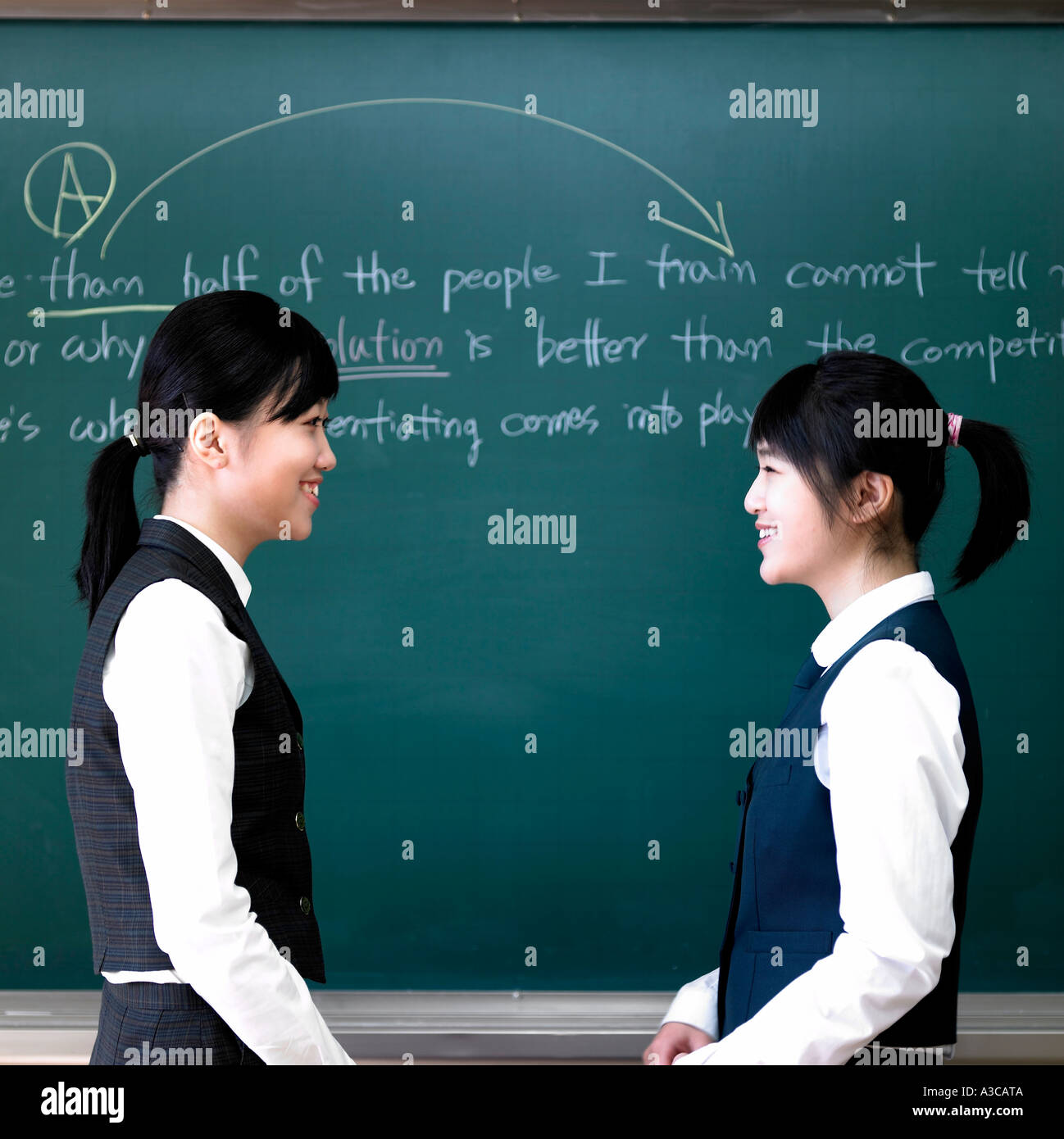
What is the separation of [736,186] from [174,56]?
3.92ft

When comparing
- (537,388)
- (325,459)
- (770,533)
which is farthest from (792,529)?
(537,388)

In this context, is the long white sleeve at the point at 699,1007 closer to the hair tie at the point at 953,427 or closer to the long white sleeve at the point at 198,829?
the long white sleeve at the point at 198,829

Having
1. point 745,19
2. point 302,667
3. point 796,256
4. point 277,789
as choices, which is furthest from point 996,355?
point 277,789

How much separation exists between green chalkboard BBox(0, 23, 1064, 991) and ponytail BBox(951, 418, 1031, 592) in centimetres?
96

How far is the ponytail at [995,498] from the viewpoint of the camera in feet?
Result: 3.67

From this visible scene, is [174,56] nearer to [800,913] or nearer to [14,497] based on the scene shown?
[14,497]

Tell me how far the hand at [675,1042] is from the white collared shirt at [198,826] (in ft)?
1.32

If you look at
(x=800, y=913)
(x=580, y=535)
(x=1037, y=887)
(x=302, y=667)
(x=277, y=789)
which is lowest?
(x=1037, y=887)

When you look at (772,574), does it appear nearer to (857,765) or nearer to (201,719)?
(857,765)

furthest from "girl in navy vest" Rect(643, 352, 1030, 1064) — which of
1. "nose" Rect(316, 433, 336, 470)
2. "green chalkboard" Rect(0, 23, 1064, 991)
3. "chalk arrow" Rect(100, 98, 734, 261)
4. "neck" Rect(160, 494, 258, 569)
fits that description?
"chalk arrow" Rect(100, 98, 734, 261)

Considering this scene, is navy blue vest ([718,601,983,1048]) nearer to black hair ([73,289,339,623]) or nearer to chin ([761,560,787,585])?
chin ([761,560,787,585])

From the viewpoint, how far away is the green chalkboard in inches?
81.8

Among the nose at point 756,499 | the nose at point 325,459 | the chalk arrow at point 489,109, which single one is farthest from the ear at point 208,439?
the chalk arrow at point 489,109

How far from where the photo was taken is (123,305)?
209 cm
